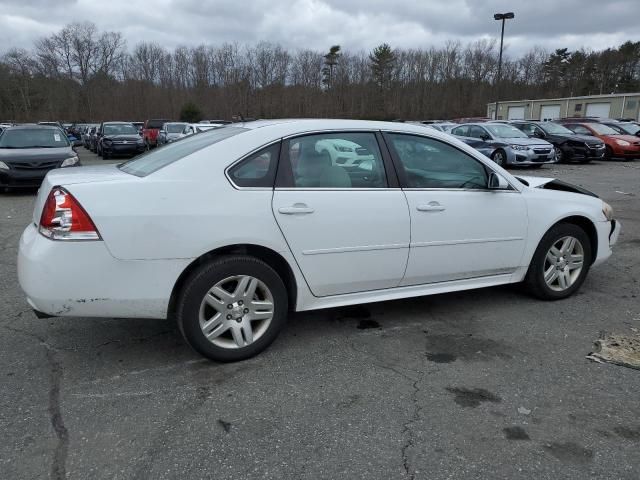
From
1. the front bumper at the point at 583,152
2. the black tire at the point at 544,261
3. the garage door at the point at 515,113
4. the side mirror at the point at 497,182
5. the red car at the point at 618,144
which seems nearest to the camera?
the side mirror at the point at 497,182

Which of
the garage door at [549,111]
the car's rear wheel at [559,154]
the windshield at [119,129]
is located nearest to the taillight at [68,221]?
the car's rear wheel at [559,154]

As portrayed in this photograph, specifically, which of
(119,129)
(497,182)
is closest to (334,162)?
(497,182)

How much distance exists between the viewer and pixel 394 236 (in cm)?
369

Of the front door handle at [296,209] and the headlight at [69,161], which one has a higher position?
the front door handle at [296,209]

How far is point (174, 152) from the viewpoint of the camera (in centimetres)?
368

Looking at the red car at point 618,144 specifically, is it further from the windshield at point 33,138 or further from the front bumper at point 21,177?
the front bumper at point 21,177

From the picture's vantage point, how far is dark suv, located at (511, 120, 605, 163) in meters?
19.2

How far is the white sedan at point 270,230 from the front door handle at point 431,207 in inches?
0.4

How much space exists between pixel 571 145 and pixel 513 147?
4230 mm

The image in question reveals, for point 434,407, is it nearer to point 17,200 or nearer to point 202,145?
Result: point 202,145

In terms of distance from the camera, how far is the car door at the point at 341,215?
11.1ft

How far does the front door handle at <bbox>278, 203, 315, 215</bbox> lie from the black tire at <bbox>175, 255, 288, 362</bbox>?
0.37 metres

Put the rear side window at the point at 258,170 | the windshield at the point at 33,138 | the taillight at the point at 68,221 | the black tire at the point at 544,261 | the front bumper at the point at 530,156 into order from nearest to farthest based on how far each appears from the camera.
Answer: the taillight at the point at 68,221
the rear side window at the point at 258,170
the black tire at the point at 544,261
the windshield at the point at 33,138
the front bumper at the point at 530,156

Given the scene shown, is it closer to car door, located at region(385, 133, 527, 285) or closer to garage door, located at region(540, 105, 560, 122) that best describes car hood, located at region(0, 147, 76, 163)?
car door, located at region(385, 133, 527, 285)
